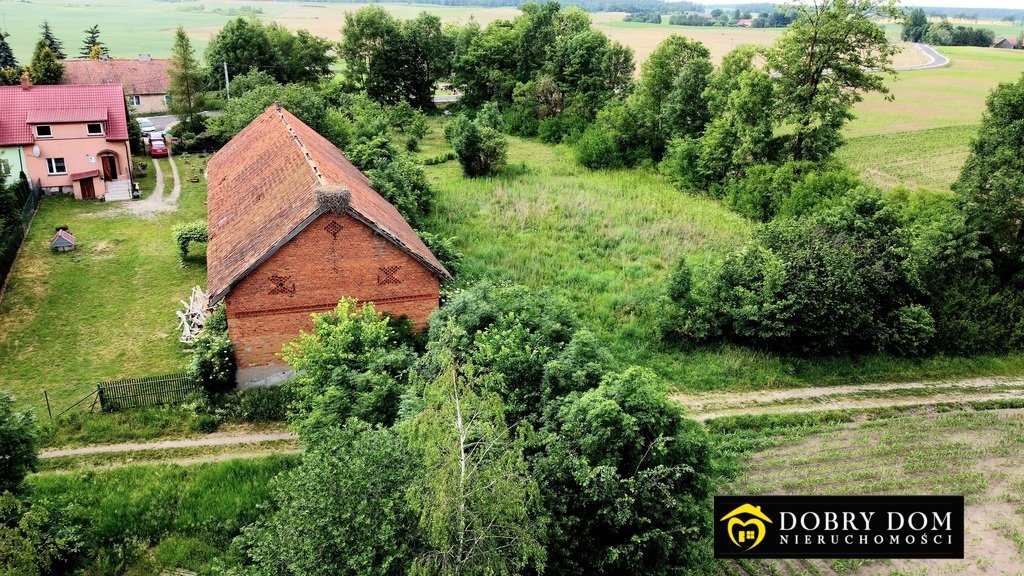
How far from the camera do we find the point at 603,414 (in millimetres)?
13797

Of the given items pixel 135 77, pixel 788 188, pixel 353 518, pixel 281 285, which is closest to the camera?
pixel 353 518

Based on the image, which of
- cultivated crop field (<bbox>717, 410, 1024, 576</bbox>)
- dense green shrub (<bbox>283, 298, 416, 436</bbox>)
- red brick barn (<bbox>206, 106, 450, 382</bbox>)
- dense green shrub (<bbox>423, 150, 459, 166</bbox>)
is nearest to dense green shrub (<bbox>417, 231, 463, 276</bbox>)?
red brick barn (<bbox>206, 106, 450, 382</bbox>)

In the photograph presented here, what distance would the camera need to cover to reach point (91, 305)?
94.1 ft

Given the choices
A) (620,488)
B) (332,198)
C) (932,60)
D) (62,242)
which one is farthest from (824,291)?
(932,60)

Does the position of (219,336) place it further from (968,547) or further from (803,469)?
(968,547)

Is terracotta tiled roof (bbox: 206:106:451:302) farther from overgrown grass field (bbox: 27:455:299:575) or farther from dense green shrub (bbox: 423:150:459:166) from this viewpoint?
dense green shrub (bbox: 423:150:459:166)

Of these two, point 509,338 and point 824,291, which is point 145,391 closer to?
point 509,338

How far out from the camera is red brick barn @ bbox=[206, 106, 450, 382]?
846 inches

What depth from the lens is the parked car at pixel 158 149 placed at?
5188 cm

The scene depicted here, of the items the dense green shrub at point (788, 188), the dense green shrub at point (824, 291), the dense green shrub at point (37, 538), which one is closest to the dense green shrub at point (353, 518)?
the dense green shrub at point (37, 538)

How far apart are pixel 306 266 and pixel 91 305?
1310cm

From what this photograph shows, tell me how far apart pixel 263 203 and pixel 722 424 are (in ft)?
60.1

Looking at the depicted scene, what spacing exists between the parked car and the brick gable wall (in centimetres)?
3659

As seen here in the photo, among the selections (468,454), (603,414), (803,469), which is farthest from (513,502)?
(803,469)
